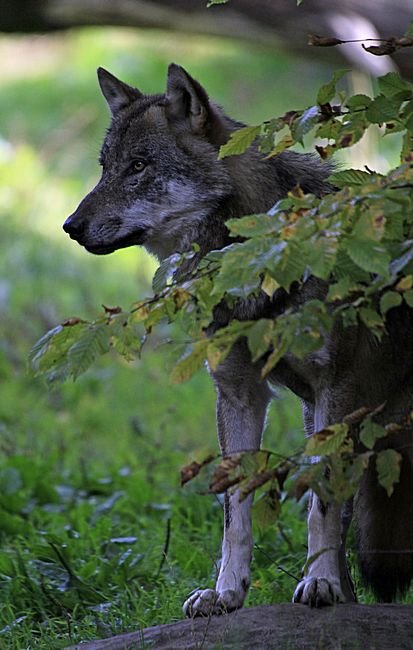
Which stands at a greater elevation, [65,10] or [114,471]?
[65,10]

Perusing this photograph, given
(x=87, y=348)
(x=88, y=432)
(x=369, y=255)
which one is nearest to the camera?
(x=369, y=255)

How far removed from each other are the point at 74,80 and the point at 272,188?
34.5ft

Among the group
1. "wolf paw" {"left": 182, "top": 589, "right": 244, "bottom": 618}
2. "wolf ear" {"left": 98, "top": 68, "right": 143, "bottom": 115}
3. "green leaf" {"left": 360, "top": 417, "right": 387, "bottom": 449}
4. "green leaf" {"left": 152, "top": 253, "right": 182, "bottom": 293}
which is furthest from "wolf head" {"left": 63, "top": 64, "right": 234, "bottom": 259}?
"green leaf" {"left": 360, "top": 417, "right": 387, "bottom": 449}

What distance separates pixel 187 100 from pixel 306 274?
62.7 inches

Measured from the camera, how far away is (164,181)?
421 cm

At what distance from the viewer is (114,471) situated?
6121 millimetres

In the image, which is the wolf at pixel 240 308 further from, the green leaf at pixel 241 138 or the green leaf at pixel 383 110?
the green leaf at pixel 383 110

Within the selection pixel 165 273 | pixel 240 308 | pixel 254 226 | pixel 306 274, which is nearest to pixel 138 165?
pixel 240 308

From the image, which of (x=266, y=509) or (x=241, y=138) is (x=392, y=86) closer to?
(x=241, y=138)

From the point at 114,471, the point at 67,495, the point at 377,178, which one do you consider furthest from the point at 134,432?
the point at 377,178

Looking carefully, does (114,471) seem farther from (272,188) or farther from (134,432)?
(272,188)

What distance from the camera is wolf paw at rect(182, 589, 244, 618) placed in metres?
3.68

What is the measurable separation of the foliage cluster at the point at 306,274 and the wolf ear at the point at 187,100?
1.12 meters

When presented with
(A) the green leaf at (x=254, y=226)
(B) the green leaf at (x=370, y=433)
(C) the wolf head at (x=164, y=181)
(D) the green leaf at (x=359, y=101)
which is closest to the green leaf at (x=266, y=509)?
(B) the green leaf at (x=370, y=433)
